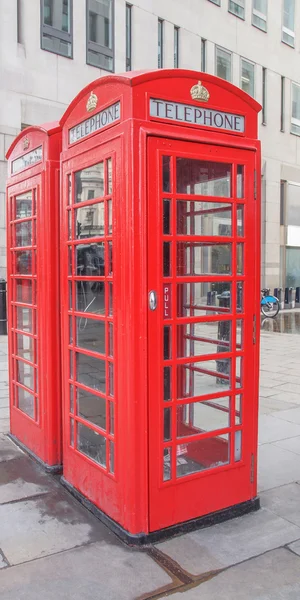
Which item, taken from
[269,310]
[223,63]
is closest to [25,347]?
[269,310]

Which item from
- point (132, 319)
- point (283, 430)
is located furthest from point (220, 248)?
point (283, 430)

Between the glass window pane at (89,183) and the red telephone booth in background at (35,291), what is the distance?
1.83 ft

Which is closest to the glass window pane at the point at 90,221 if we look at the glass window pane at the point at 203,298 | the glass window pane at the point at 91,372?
the glass window pane at the point at 203,298

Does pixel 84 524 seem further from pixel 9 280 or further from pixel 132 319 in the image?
pixel 9 280

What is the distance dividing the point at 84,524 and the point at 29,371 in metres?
1.67

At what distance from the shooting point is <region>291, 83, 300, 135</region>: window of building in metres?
24.9

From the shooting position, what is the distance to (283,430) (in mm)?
5344

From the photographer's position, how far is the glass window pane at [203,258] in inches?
134

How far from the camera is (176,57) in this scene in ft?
63.7

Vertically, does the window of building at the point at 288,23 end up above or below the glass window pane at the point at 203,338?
above

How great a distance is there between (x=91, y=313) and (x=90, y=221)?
1.97 feet

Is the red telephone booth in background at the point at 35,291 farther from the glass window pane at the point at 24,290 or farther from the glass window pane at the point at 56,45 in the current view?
the glass window pane at the point at 56,45

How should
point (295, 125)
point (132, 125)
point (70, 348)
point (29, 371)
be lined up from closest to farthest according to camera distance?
point (132, 125) → point (70, 348) → point (29, 371) → point (295, 125)

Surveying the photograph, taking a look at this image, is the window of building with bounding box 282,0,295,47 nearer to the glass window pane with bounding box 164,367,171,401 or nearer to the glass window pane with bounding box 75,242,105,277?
the glass window pane with bounding box 75,242,105,277
